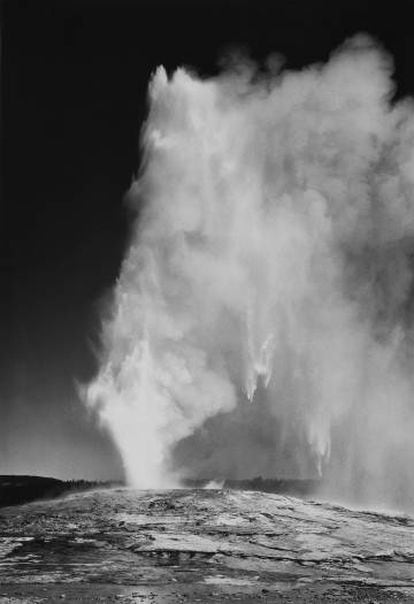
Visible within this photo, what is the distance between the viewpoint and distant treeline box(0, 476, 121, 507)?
52.9 metres

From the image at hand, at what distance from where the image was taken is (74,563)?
25688 millimetres

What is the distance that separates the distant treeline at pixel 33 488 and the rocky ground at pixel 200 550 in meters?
12.4

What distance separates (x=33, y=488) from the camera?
59.1 metres

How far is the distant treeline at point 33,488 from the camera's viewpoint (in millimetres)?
52938

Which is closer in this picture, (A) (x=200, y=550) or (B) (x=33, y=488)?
(A) (x=200, y=550)

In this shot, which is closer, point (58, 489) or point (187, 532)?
point (187, 532)

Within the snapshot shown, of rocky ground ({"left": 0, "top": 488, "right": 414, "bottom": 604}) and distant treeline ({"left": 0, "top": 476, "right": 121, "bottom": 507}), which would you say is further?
distant treeline ({"left": 0, "top": 476, "right": 121, "bottom": 507})

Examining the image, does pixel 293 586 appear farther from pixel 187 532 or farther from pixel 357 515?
pixel 357 515

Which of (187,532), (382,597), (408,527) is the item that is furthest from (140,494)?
(382,597)

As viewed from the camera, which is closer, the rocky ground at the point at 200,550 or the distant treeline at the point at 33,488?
the rocky ground at the point at 200,550

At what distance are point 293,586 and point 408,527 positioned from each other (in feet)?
63.4

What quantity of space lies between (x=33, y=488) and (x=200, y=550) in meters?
36.4

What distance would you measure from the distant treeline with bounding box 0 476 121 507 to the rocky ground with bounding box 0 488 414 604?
1237cm

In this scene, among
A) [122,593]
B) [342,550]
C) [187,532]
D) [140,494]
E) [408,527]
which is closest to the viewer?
[122,593]
